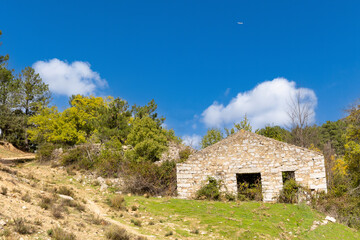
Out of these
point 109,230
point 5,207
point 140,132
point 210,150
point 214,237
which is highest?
point 140,132

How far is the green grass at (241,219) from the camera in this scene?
10.0 meters

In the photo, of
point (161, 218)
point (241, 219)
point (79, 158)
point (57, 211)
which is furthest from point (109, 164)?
point (241, 219)

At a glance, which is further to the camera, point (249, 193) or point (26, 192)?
point (249, 193)

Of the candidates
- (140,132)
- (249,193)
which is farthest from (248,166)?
(140,132)

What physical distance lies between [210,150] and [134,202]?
5700 mm

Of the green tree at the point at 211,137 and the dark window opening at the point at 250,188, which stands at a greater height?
the green tree at the point at 211,137

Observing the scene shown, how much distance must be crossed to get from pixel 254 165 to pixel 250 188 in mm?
1750

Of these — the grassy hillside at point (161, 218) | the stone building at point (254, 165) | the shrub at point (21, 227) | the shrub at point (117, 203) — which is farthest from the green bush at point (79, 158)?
the shrub at point (21, 227)

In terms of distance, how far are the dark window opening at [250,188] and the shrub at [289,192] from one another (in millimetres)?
1227

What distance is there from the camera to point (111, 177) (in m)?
20.6

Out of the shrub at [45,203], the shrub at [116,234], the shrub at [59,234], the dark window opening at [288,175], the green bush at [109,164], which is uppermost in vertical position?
the green bush at [109,164]

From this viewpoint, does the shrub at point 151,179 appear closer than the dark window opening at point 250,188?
No

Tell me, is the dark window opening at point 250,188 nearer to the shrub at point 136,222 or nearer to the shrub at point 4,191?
the shrub at point 136,222

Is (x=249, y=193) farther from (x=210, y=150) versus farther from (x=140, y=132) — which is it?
(x=140, y=132)
